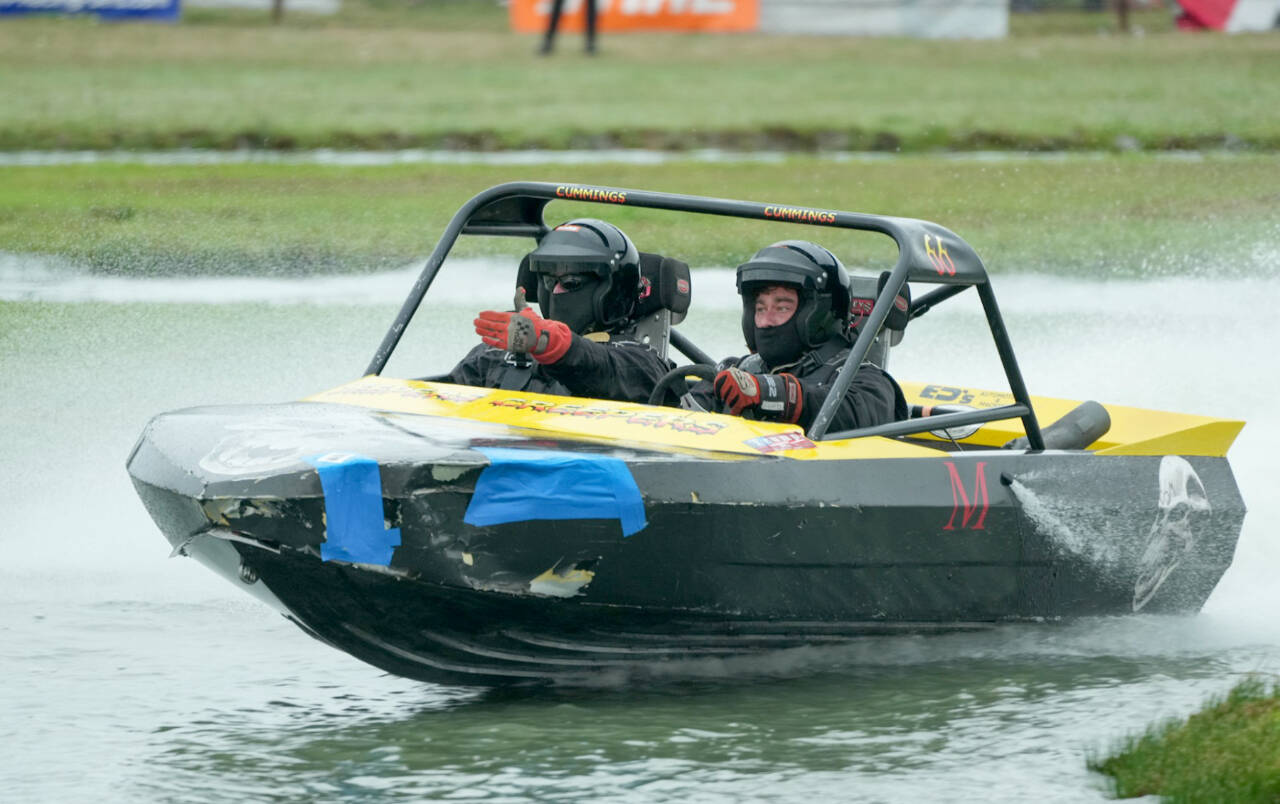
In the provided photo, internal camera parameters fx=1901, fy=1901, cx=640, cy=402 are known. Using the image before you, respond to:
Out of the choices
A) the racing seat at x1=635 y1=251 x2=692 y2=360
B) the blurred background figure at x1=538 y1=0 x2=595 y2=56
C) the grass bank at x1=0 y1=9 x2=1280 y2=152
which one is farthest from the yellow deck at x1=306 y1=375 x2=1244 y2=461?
the blurred background figure at x1=538 y1=0 x2=595 y2=56

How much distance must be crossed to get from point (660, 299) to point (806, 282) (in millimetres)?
858

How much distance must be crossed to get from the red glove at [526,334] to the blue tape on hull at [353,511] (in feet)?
4.59

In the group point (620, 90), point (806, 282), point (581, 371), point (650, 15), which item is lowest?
point (620, 90)

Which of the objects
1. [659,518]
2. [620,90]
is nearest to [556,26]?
[620,90]

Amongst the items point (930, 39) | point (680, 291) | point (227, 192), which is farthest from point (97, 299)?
point (930, 39)

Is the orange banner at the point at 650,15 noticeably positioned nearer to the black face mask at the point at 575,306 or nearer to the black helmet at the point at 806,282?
the black face mask at the point at 575,306

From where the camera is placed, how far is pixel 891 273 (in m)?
6.36

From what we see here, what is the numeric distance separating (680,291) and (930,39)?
29.9m

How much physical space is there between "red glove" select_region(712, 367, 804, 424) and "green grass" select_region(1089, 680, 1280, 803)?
5.26 ft

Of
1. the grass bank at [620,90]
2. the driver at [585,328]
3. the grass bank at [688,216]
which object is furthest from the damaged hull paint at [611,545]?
the grass bank at [620,90]

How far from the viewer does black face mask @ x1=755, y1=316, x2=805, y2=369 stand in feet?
21.8

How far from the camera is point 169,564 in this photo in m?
8.05

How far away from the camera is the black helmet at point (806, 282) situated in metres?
6.56

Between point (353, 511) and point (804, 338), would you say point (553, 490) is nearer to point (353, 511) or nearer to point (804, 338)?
point (353, 511)
